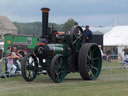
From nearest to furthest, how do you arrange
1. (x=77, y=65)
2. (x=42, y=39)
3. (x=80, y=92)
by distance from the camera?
1. (x=80, y=92)
2. (x=42, y=39)
3. (x=77, y=65)

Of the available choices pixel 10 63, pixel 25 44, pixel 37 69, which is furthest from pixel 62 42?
pixel 25 44

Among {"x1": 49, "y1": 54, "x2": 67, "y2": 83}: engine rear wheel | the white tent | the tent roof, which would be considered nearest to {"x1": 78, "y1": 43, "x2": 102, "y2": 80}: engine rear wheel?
{"x1": 49, "y1": 54, "x2": 67, "y2": 83}: engine rear wheel

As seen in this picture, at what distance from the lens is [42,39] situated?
40.5 feet

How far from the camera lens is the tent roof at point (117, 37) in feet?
130

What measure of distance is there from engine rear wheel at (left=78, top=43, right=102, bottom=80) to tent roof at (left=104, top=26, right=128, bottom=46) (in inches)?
999

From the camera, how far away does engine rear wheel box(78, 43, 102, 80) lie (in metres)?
12.6

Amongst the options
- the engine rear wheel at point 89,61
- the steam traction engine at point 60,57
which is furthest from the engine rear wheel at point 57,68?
the engine rear wheel at point 89,61

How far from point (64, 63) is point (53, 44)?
772 mm

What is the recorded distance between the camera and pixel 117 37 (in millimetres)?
41156

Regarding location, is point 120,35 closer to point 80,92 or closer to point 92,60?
point 92,60

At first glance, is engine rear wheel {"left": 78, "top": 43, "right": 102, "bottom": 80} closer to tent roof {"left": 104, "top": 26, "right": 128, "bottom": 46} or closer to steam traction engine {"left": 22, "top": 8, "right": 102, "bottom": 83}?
steam traction engine {"left": 22, "top": 8, "right": 102, "bottom": 83}

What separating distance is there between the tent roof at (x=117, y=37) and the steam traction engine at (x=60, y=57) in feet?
85.7

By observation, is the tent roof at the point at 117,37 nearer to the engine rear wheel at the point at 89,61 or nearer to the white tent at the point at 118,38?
the white tent at the point at 118,38

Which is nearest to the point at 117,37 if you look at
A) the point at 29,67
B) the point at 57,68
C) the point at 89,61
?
the point at 89,61
